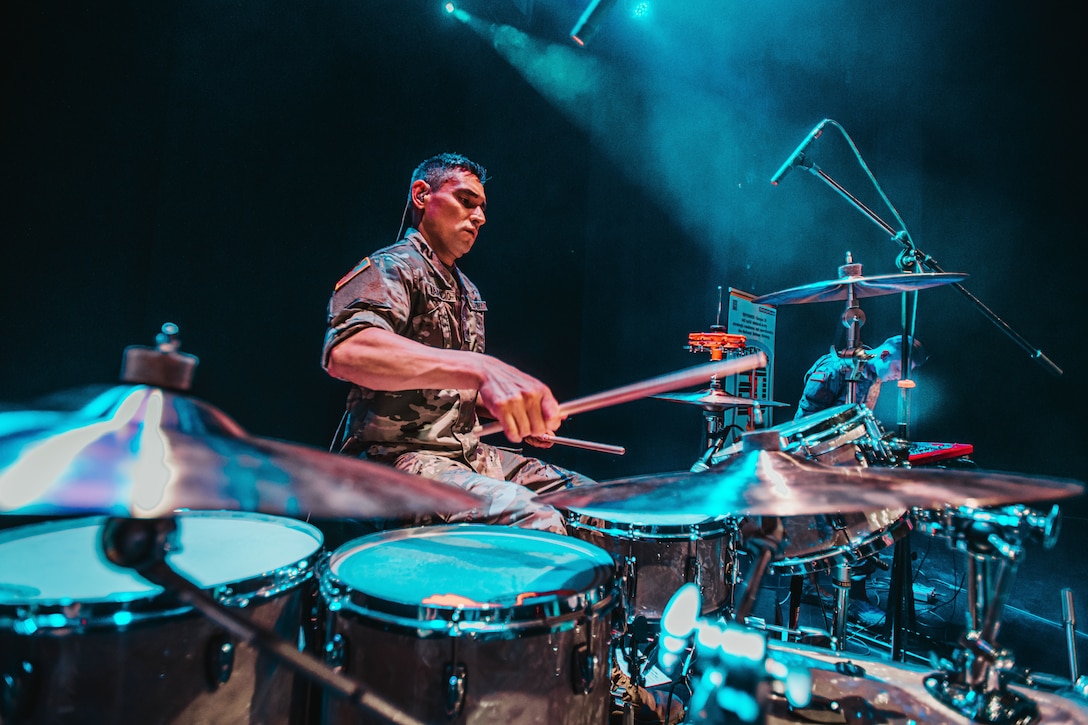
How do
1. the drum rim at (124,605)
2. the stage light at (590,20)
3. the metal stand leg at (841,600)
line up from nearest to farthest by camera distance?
1. the drum rim at (124,605)
2. the metal stand leg at (841,600)
3. the stage light at (590,20)

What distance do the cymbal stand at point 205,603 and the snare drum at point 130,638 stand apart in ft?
0.50

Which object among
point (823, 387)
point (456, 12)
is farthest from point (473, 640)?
point (456, 12)

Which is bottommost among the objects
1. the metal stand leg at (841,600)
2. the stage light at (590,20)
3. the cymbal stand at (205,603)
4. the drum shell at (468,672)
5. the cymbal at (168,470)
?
the metal stand leg at (841,600)

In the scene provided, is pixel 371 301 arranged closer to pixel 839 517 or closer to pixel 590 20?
pixel 839 517

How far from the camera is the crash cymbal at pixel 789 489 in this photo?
3.06 ft

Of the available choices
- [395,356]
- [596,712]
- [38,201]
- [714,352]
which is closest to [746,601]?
[596,712]

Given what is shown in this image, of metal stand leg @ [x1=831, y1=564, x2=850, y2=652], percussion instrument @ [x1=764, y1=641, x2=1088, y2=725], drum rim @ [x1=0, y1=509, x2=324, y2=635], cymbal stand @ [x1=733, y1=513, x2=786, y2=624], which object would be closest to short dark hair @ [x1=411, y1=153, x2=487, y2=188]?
drum rim @ [x1=0, y1=509, x2=324, y2=635]

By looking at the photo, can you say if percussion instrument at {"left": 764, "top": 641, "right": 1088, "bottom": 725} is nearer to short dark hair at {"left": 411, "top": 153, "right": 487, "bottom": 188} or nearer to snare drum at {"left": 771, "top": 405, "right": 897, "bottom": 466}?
snare drum at {"left": 771, "top": 405, "right": 897, "bottom": 466}

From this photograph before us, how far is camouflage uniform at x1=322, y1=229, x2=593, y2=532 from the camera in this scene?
65.9 inches

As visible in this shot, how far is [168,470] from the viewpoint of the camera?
2.24ft

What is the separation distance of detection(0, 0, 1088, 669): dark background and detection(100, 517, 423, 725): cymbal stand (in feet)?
4.96

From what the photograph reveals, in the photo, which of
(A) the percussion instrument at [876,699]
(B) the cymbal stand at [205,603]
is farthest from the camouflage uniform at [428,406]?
(B) the cymbal stand at [205,603]

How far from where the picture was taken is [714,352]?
11.9 feet

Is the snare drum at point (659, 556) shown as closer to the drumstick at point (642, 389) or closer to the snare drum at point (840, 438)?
the snare drum at point (840, 438)
